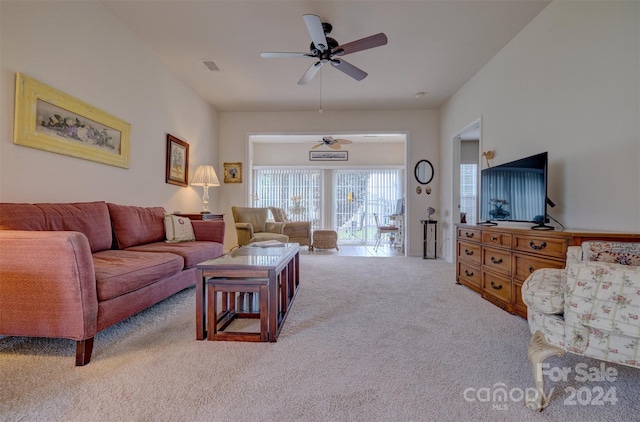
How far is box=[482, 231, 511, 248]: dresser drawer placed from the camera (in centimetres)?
239

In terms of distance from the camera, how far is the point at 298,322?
2.09m

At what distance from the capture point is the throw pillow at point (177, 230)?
311 centimetres

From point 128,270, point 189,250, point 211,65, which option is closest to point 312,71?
point 211,65

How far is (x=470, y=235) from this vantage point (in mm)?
2992

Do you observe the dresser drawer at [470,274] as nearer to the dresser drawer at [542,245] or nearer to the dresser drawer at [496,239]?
the dresser drawer at [496,239]

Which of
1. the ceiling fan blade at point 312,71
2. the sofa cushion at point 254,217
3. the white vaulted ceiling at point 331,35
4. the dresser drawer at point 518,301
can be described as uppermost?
the white vaulted ceiling at point 331,35

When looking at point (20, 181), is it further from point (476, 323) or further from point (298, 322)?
point (476, 323)

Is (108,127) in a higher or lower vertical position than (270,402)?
higher

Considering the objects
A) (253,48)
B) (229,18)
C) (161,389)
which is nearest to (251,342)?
(161,389)

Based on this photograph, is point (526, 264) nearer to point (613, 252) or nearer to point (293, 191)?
point (613, 252)

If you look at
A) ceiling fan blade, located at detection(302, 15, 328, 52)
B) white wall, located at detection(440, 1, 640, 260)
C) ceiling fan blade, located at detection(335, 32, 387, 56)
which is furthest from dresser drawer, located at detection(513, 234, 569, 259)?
ceiling fan blade, located at detection(302, 15, 328, 52)

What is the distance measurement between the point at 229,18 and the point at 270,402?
318 cm

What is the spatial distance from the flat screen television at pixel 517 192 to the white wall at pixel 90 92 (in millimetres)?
3796

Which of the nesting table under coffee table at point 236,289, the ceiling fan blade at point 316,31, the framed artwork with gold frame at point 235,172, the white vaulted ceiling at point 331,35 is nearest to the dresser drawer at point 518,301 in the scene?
the nesting table under coffee table at point 236,289
